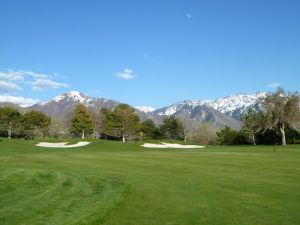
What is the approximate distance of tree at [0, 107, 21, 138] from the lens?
93938mm

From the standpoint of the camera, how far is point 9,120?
9456 centimetres

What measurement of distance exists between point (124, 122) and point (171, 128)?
53.2 feet

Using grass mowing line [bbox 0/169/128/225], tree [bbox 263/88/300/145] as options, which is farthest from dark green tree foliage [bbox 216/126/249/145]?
grass mowing line [bbox 0/169/128/225]

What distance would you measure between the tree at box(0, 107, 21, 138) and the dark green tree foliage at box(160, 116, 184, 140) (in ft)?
126

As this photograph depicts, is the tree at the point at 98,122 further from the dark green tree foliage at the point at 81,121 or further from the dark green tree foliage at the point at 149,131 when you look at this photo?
the dark green tree foliage at the point at 149,131

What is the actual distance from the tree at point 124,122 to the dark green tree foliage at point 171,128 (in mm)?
10264

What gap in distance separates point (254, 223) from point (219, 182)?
7.12 meters

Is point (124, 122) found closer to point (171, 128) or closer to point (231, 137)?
point (171, 128)

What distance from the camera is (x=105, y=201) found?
12633 mm

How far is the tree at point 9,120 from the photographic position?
93.9 m

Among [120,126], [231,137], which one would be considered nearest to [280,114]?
[231,137]

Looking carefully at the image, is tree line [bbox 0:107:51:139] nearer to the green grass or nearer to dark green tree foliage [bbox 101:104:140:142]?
dark green tree foliage [bbox 101:104:140:142]

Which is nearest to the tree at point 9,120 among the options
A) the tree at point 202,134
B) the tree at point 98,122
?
the tree at point 98,122

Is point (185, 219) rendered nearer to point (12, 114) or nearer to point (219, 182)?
point (219, 182)
